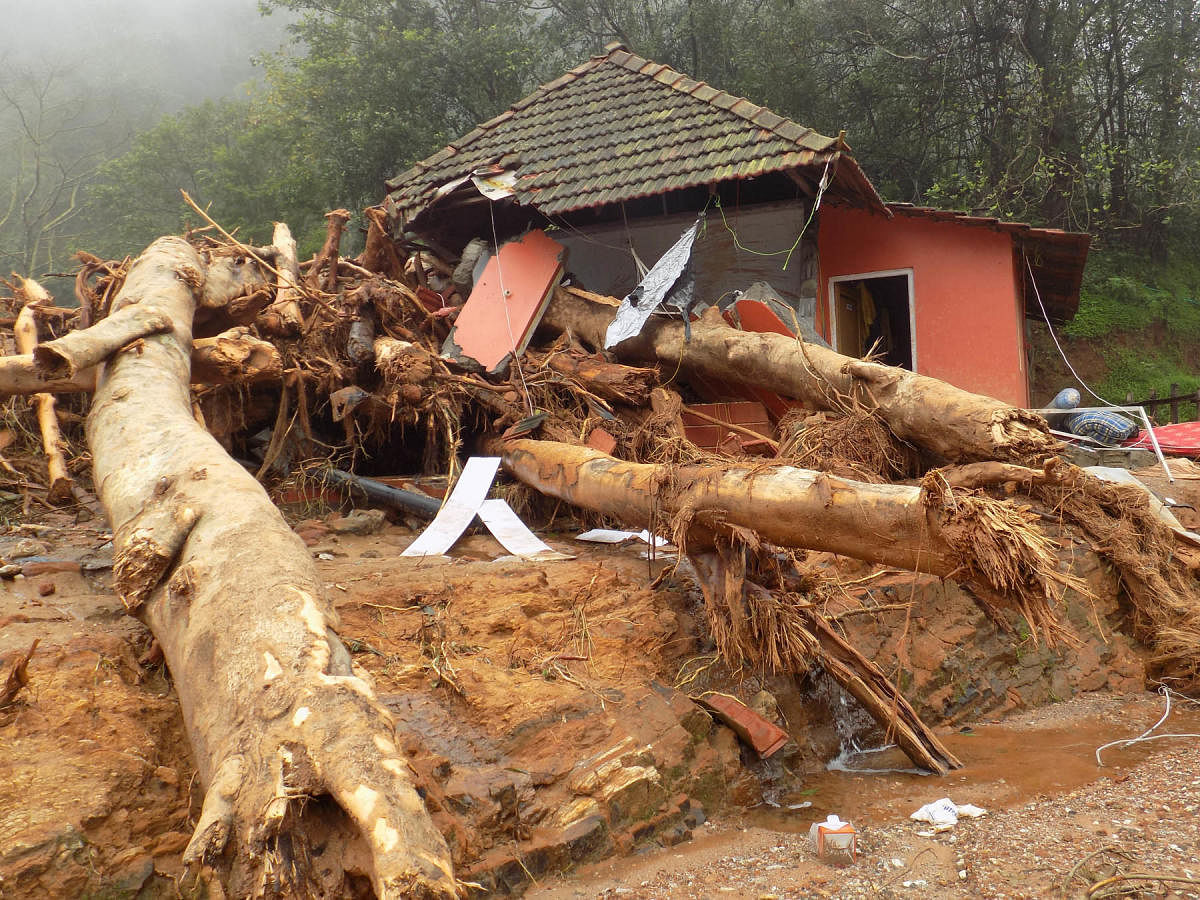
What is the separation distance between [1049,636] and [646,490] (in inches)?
88.6

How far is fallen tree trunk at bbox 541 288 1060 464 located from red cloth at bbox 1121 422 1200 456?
394cm

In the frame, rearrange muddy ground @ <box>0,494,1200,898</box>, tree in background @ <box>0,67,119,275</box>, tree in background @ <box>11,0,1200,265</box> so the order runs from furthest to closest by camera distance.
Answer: tree in background @ <box>0,67,119,275</box> < tree in background @ <box>11,0,1200,265</box> < muddy ground @ <box>0,494,1200,898</box>

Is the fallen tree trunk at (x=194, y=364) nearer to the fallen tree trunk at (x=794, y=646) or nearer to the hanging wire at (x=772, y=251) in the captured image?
the fallen tree trunk at (x=794, y=646)

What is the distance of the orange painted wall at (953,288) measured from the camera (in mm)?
9375

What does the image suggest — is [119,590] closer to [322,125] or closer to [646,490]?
[646,490]

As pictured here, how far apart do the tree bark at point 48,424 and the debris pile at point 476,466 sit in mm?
27

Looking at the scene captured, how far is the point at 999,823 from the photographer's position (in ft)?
10.9

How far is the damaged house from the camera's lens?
8.84 meters

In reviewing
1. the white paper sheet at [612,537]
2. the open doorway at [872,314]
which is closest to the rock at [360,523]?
the white paper sheet at [612,537]

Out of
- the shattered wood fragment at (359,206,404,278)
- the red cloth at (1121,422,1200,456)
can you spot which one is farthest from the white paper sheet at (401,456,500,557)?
the red cloth at (1121,422,1200,456)

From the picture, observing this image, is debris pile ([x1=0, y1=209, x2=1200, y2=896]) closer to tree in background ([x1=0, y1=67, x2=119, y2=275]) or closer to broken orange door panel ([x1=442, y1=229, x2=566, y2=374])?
broken orange door panel ([x1=442, y1=229, x2=566, y2=374])

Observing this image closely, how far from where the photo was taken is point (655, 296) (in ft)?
25.2

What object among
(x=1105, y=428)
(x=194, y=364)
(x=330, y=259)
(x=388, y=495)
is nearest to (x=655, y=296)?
(x=388, y=495)

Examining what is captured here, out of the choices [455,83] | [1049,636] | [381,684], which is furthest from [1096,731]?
[455,83]
